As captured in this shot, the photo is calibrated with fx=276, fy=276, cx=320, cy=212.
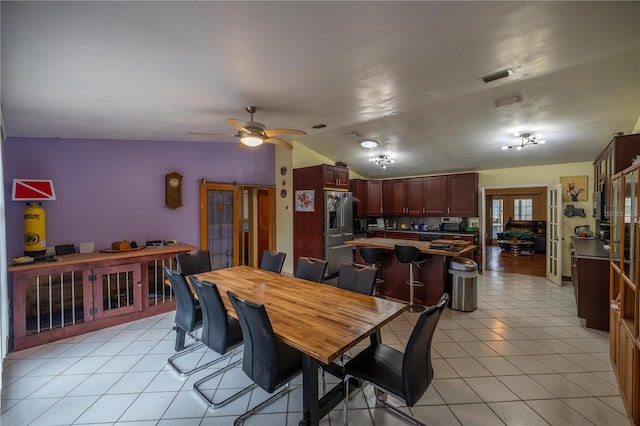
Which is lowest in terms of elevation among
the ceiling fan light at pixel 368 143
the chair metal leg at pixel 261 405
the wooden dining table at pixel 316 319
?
the chair metal leg at pixel 261 405

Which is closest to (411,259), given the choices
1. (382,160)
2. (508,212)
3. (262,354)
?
(262,354)

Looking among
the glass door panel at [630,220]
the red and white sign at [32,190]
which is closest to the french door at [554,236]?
the glass door panel at [630,220]

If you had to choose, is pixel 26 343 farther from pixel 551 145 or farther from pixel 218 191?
pixel 551 145

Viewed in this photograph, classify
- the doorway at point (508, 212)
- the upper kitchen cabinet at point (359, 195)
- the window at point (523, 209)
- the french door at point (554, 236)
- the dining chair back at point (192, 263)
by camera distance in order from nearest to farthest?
the dining chair back at point (192, 263), the french door at point (554, 236), the upper kitchen cabinet at point (359, 195), the doorway at point (508, 212), the window at point (523, 209)

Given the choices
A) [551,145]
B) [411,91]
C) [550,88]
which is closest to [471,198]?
[551,145]

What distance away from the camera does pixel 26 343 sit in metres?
2.81

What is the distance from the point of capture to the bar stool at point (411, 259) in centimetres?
361

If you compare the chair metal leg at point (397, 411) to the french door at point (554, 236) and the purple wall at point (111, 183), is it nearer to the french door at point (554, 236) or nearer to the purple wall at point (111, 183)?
the purple wall at point (111, 183)

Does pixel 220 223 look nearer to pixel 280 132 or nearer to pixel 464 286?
pixel 280 132

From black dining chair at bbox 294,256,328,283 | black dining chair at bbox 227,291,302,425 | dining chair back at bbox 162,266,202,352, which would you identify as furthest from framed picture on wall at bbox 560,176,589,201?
dining chair back at bbox 162,266,202,352

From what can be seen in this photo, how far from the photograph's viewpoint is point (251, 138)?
2.73 metres

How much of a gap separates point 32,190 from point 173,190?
152 centimetres

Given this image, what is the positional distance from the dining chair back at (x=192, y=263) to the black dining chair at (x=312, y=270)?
128 cm

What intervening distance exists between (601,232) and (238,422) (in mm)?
5761
